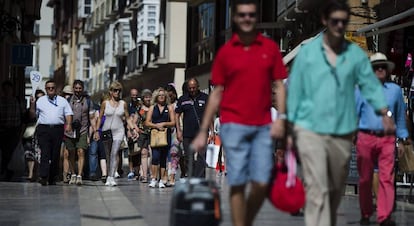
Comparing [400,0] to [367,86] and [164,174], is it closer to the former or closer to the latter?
[164,174]

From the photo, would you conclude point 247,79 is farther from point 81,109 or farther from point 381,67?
point 81,109

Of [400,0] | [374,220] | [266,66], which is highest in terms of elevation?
[400,0]

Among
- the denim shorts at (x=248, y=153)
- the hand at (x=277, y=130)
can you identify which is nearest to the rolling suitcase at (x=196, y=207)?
the denim shorts at (x=248, y=153)

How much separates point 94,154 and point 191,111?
4064mm

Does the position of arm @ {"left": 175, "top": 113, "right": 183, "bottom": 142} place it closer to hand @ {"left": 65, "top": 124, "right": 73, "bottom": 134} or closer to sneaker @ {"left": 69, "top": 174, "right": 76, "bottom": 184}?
hand @ {"left": 65, "top": 124, "right": 73, "bottom": 134}

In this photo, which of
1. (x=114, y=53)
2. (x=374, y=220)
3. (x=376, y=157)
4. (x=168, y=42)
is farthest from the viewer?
(x=114, y=53)

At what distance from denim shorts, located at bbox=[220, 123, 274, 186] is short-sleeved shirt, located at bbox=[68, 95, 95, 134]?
40.4 feet

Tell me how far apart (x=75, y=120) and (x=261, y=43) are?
40.0 ft

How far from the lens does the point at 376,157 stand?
1205cm

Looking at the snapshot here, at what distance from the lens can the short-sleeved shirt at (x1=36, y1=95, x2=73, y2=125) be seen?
63.6ft

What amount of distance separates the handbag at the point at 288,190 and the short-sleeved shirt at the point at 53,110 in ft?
36.4

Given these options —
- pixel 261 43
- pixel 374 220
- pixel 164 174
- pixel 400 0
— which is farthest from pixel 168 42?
pixel 261 43

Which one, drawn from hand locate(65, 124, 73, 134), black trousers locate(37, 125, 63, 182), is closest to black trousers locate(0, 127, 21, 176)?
hand locate(65, 124, 73, 134)

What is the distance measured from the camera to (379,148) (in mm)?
11891
